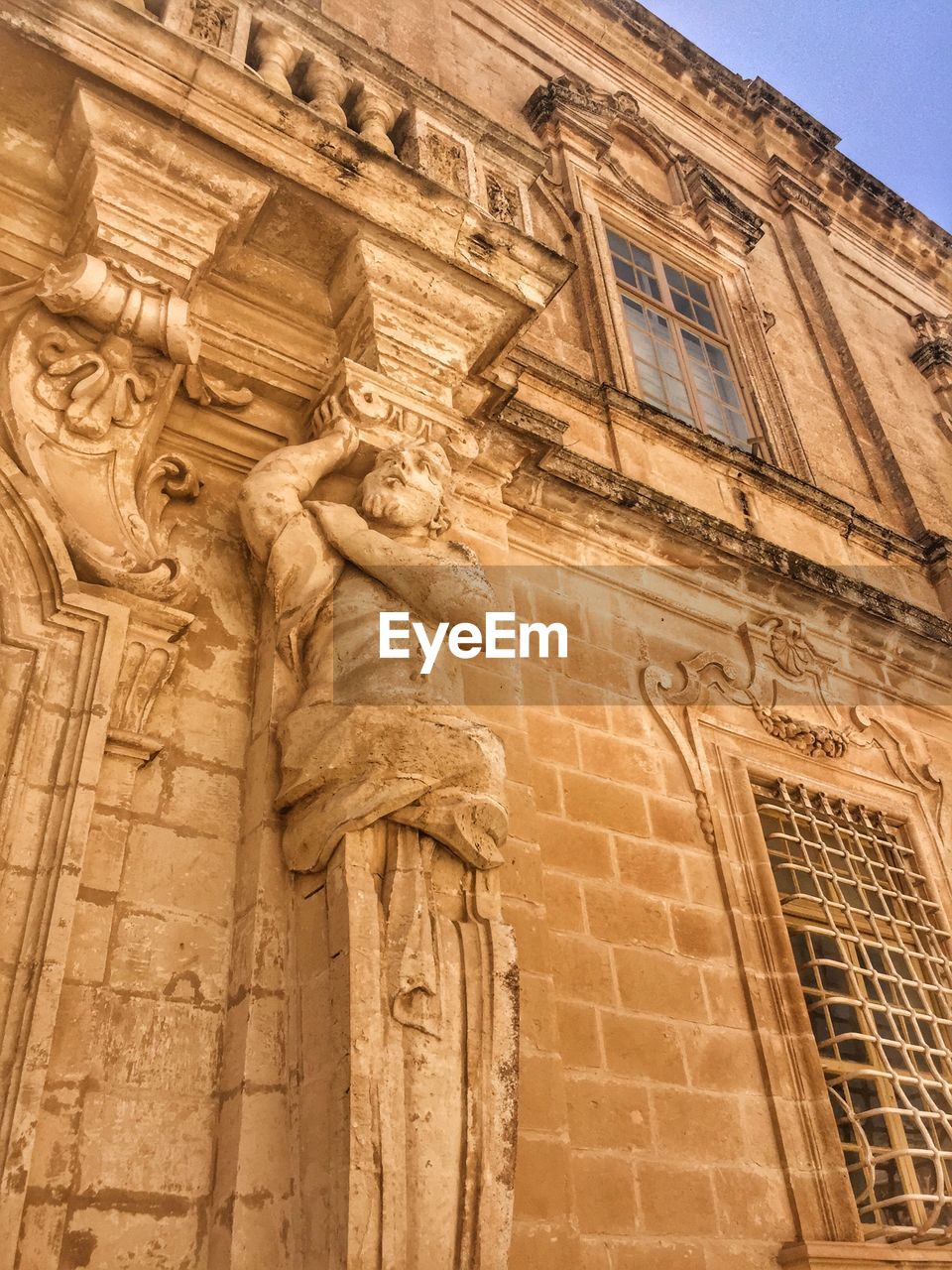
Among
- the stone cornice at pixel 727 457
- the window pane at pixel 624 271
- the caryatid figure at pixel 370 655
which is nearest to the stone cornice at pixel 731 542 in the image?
the stone cornice at pixel 727 457

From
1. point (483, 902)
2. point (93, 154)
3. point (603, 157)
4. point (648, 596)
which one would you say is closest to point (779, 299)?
point (603, 157)

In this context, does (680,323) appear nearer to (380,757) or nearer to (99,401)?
(99,401)

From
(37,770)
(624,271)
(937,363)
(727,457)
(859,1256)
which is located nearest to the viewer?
(37,770)

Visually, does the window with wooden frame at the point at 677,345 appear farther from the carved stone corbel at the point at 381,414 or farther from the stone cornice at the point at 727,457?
the carved stone corbel at the point at 381,414

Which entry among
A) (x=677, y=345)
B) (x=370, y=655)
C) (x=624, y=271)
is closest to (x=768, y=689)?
(x=370, y=655)

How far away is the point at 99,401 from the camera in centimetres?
321

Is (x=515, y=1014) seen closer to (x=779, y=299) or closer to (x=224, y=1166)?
(x=224, y=1166)

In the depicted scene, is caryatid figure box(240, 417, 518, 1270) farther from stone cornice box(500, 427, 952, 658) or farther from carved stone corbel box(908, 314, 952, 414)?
carved stone corbel box(908, 314, 952, 414)

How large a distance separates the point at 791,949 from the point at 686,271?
5.45m

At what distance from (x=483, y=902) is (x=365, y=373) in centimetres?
193

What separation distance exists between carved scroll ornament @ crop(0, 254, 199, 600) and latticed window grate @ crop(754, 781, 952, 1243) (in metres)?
2.92

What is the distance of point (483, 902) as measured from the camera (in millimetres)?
2777

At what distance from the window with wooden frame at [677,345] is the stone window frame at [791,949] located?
8.61 ft

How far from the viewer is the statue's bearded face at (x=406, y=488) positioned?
137 inches
